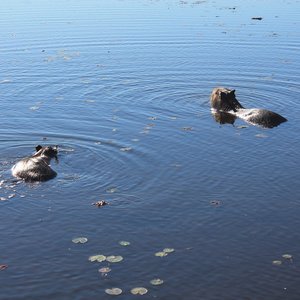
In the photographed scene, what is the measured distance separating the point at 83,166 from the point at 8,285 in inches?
248

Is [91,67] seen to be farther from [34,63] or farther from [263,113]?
[263,113]

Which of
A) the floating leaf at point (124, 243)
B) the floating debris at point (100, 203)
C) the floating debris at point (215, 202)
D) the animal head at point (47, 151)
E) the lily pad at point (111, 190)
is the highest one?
the animal head at point (47, 151)

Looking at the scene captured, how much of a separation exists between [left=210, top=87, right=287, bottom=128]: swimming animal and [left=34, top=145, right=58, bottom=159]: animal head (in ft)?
25.6

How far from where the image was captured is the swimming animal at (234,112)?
2248 centimetres

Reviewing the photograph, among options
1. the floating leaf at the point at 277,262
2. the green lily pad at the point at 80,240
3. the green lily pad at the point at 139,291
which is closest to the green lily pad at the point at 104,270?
the green lily pad at the point at 139,291

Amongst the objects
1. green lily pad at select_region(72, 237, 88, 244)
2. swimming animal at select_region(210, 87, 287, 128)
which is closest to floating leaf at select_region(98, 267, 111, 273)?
green lily pad at select_region(72, 237, 88, 244)

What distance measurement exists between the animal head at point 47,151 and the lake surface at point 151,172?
34cm

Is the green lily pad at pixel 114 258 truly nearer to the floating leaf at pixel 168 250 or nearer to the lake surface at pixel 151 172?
the lake surface at pixel 151 172

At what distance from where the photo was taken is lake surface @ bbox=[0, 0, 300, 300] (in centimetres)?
1253

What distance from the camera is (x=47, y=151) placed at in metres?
17.9

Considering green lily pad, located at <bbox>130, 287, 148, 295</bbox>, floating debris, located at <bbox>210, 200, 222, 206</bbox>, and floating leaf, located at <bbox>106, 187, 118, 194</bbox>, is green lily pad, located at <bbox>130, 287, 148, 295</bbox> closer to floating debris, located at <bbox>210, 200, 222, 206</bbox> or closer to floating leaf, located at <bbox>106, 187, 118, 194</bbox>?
floating debris, located at <bbox>210, 200, 222, 206</bbox>

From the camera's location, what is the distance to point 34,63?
109ft

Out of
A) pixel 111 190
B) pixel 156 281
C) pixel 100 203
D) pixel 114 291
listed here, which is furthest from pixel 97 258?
pixel 111 190

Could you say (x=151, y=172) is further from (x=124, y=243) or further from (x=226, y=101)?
(x=226, y=101)
